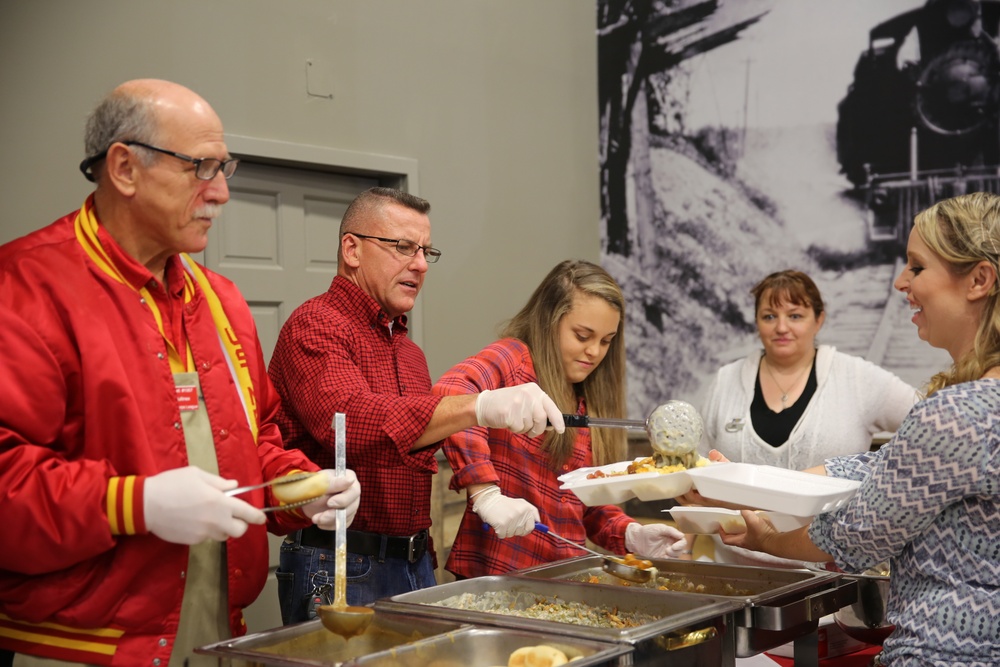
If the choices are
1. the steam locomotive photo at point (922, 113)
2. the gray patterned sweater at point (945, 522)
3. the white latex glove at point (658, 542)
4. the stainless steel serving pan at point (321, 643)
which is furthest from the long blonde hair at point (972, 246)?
the steam locomotive photo at point (922, 113)

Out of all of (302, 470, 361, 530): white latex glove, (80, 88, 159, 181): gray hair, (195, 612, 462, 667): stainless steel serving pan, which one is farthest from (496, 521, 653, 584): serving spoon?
(80, 88, 159, 181): gray hair

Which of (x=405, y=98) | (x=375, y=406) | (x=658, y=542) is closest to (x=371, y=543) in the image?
(x=375, y=406)

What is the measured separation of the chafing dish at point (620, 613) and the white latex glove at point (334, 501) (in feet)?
0.88

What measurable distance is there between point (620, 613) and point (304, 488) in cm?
88

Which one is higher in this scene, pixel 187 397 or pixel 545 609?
pixel 187 397

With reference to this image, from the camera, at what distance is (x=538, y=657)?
1906 mm

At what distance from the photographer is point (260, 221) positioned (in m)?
4.52

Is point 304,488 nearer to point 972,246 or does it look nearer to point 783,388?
point 972,246

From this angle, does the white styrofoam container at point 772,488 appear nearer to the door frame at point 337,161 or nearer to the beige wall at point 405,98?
the door frame at point 337,161

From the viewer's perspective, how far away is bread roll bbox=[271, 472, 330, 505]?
185 cm

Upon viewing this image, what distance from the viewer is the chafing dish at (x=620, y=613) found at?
1955 mm

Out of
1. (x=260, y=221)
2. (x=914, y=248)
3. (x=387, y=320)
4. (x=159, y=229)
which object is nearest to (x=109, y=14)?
(x=260, y=221)

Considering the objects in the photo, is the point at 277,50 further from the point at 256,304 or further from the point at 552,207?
the point at 552,207

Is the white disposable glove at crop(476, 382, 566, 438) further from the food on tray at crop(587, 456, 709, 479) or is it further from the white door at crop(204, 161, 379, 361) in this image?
the white door at crop(204, 161, 379, 361)
